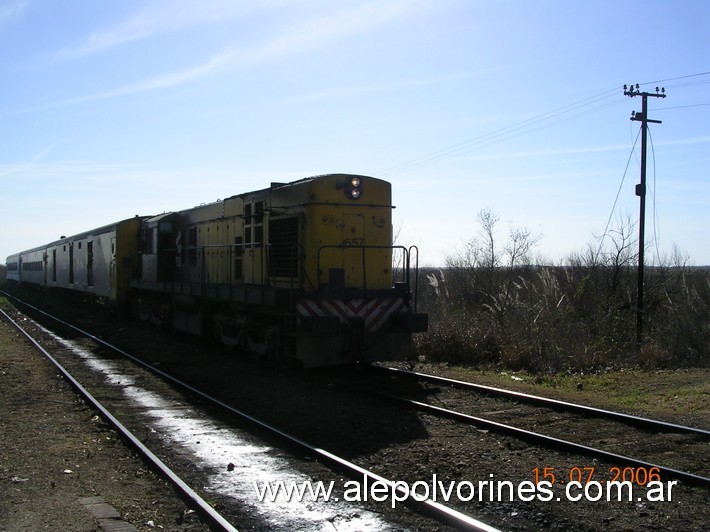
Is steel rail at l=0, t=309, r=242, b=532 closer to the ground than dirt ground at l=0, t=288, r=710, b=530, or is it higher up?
higher up

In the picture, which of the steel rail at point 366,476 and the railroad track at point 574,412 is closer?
the steel rail at point 366,476

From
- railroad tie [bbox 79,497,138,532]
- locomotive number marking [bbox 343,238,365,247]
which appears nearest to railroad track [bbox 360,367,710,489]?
locomotive number marking [bbox 343,238,365,247]

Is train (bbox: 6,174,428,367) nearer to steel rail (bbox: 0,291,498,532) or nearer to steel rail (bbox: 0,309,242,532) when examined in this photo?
steel rail (bbox: 0,291,498,532)

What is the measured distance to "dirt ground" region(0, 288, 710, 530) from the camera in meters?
4.91

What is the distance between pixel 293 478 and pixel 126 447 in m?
2.32

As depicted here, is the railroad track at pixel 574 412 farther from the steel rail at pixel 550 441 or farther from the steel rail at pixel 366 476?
the steel rail at pixel 366 476

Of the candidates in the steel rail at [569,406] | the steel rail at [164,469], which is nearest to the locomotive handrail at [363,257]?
the steel rail at [569,406]

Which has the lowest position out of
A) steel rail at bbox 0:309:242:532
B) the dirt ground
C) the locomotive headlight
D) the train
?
the dirt ground

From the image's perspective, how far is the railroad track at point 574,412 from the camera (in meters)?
5.77

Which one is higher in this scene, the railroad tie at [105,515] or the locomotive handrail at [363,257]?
the locomotive handrail at [363,257]

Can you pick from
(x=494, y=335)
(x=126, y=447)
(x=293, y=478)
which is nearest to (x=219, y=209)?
(x=494, y=335)

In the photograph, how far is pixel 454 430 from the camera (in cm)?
754

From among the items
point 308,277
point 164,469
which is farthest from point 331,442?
point 308,277

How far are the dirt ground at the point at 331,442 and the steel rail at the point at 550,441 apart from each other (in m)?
0.13
